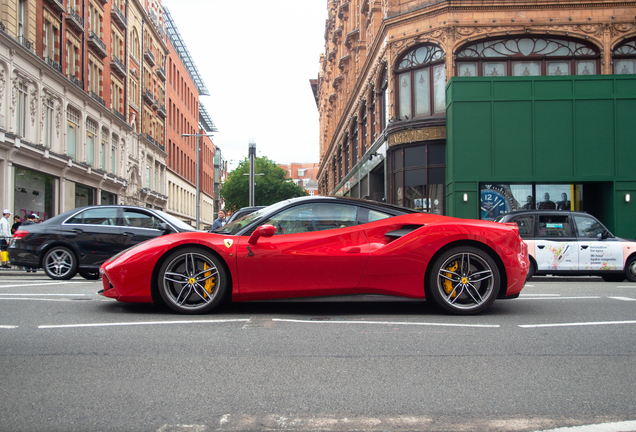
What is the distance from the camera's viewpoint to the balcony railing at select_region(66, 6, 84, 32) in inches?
1160

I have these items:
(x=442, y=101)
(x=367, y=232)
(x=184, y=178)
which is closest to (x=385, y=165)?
(x=442, y=101)

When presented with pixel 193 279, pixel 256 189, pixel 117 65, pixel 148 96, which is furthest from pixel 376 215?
pixel 256 189

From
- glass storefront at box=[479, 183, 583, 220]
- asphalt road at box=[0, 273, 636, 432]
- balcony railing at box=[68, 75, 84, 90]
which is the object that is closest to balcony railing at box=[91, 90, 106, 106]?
balcony railing at box=[68, 75, 84, 90]

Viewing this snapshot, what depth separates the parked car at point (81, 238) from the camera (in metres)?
11.3

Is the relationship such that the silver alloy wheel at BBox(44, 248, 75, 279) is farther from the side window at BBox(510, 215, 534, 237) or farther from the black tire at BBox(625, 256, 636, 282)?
the black tire at BBox(625, 256, 636, 282)

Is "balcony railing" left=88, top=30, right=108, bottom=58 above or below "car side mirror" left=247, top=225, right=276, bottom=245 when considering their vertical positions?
above

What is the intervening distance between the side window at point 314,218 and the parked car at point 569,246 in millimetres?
6934

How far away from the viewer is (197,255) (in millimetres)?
5898

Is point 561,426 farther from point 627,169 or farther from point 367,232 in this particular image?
point 627,169

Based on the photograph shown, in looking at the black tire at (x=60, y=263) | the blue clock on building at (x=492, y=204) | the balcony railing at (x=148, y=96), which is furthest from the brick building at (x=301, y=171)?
the black tire at (x=60, y=263)

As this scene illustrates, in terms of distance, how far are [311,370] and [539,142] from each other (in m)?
19.5

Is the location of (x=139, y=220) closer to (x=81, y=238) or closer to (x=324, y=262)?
(x=81, y=238)

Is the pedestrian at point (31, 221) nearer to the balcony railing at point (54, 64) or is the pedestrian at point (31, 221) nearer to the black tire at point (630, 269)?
the balcony railing at point (54, 64)

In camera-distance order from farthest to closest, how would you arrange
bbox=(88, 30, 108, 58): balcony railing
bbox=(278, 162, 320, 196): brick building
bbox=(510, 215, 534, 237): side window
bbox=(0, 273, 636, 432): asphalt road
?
bbox=(278, 162, 320, 196): brick building, bbox=(88, 30, 108, 58): balcony railing, bbox=(510, 215, 534, 237): side window, bbox=(0, 273, 636, 432): asphalt road
